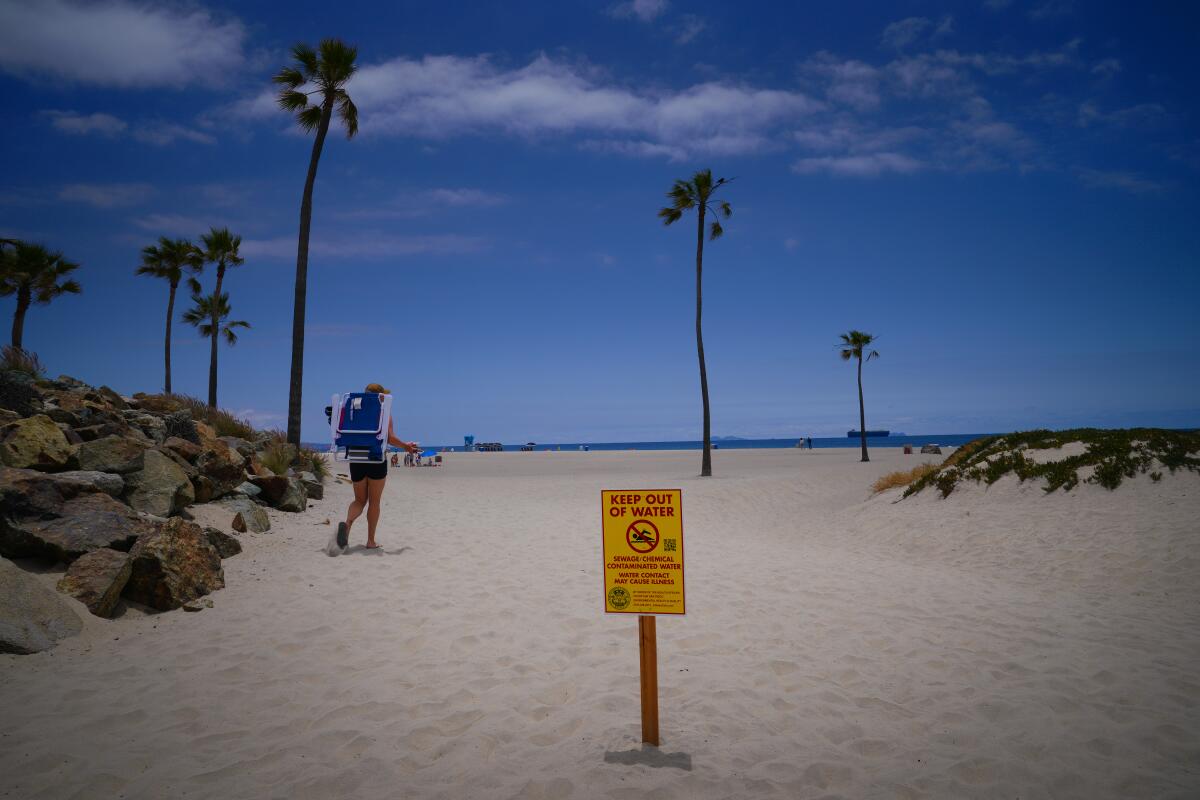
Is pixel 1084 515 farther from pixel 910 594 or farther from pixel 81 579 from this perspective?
pixel 81 579

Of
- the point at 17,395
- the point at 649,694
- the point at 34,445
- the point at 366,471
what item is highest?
the point at 17,395

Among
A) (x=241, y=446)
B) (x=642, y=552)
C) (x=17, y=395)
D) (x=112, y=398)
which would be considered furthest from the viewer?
(x=241, y=446)

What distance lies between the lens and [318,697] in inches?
189

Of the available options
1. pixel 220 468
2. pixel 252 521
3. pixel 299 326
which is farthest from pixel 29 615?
pixel 299 326

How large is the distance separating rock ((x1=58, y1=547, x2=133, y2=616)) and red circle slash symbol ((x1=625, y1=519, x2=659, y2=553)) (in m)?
5.66

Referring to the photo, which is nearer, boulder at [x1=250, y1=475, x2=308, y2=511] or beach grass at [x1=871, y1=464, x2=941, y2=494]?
boulder at [x1=250, y1=475, x2=308, y2=511]

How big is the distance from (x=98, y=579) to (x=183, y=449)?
4265 millimetres

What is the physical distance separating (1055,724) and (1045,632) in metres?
2.65

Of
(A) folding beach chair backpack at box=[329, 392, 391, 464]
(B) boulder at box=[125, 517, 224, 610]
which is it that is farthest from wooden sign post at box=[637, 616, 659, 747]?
(A) folding beach chair backpack at box=[329, 392, 391, 464]

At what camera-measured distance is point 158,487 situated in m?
8.23

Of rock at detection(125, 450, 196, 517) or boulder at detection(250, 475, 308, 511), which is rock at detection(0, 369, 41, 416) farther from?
boulder at detection(250, 475, 308, 511)

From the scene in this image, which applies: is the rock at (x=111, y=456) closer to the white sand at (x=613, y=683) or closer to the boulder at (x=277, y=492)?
the white sand at (x=613, y=683)

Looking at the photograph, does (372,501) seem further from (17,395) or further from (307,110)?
(307,110)

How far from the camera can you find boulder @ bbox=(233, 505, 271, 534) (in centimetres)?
921
